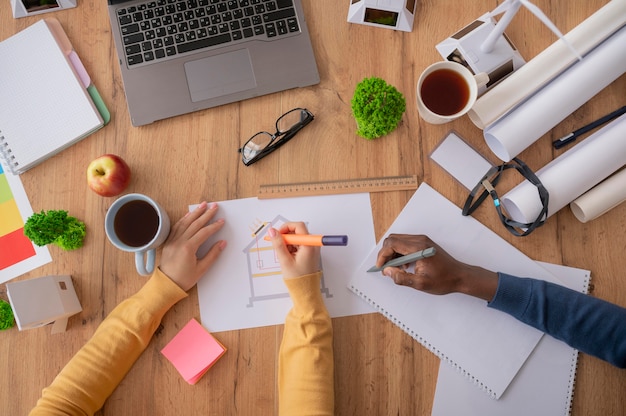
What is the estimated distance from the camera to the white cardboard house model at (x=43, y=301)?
83 centimetres

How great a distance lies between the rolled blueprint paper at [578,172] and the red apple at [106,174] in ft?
2.73

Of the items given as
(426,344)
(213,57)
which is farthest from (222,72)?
(426,344)

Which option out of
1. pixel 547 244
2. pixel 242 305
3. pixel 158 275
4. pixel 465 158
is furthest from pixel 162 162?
pixel 547 244

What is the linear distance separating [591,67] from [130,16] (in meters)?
1.01

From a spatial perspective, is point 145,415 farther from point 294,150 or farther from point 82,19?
point 82,19

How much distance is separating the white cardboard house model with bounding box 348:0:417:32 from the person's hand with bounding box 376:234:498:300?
0.49m

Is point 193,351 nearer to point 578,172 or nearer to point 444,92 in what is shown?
point 444,92

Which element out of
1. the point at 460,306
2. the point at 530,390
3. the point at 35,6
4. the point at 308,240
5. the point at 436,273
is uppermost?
the point at 35,6

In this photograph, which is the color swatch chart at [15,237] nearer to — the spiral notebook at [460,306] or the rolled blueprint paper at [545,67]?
the spiral notebook at [460,306]

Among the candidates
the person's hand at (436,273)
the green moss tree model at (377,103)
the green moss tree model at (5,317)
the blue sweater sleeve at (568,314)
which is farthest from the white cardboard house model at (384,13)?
the green moss tree model at (5,317)

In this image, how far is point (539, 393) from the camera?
0.88m

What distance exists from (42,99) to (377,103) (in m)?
0.77

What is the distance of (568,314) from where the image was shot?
2.80ft

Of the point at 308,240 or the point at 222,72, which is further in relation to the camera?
the point at 222,72
